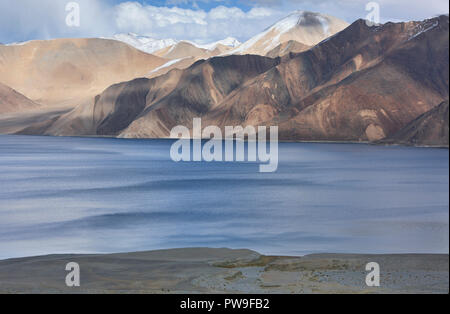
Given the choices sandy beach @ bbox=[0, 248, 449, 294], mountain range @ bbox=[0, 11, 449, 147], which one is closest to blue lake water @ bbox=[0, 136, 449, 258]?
sandy beach @ bbox=[0, 248, 449, 294]

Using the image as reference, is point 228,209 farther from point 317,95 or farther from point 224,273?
point 317,95

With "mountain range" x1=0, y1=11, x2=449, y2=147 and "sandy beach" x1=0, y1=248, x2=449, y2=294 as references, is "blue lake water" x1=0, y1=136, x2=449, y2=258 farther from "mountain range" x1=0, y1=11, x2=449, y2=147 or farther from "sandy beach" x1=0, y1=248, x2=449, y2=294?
"mountain range" x1=0, y1=11, x2=449, y2=147

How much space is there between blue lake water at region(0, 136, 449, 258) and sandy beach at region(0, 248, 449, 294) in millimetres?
2208

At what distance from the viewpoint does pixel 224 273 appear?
16406 mm

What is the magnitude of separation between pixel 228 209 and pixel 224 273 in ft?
63.1

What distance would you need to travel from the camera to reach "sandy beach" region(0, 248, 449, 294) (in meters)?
Answer: 14.3

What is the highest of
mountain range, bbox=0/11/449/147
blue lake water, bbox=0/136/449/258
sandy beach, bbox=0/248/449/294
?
mountain range, bbox=0/11/449/147

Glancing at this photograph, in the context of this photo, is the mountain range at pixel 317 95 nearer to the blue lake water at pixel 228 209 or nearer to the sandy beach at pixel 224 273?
the blue lake water at pixel 228 209

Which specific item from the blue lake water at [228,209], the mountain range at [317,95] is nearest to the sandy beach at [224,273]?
the blue lake water at [228,209]

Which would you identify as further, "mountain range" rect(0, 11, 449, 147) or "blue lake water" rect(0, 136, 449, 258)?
"mountain range" rect(0, 11, 449, 147)

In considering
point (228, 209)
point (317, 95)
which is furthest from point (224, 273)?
point (317, 95)

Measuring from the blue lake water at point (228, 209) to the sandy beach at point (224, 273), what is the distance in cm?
221

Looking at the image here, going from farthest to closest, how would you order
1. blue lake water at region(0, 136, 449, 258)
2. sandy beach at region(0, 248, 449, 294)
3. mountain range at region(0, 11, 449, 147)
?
mountain range at region(0, 11, 449, 147), blue lake water at region(0, 136, 449, 258), sandy beach at region(0, 248, 449, 294)
